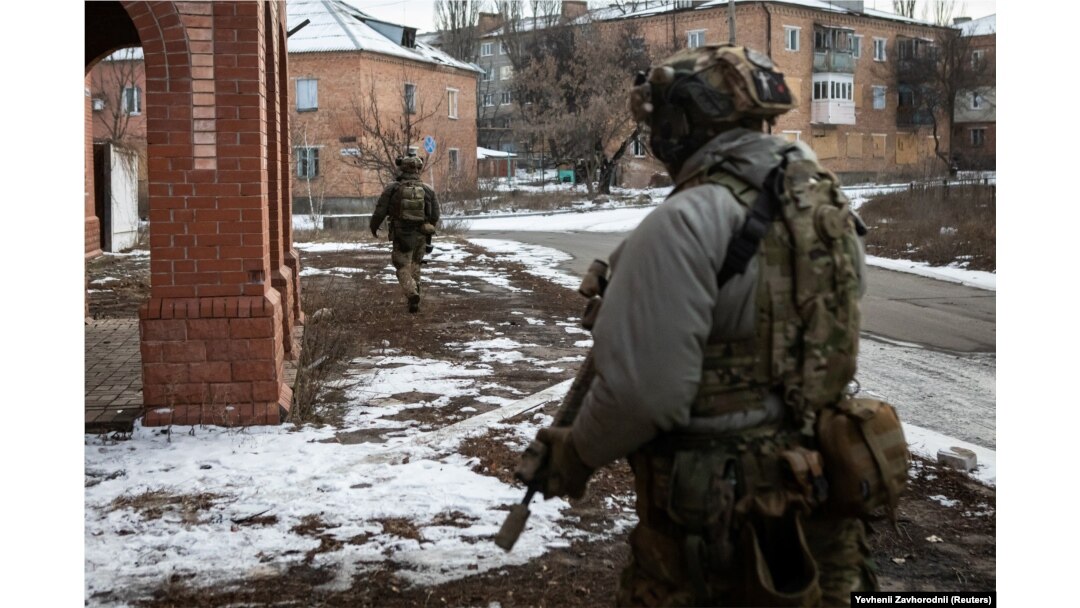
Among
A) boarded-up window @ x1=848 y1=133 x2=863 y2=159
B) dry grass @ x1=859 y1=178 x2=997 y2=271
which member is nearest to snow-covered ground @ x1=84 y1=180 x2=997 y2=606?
dry grass @ x1=859 y1=178 x2=997 y2=271

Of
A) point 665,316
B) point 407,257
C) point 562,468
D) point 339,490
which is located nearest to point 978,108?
point 407,257

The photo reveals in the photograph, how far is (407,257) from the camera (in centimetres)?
1206

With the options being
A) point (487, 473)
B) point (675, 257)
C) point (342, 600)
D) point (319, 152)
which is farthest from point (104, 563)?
point (319, 152)

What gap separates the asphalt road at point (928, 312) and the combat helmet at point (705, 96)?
8262mm

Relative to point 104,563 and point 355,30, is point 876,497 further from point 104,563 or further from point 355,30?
point 355,30

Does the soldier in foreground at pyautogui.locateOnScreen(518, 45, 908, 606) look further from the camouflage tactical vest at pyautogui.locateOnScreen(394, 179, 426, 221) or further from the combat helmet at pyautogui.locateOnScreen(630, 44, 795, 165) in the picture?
the camouflage tactical vest at pyautogui.locateOnScreen(394, 179, 426, 221)

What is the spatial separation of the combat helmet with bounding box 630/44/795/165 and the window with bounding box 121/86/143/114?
4114 centimetres

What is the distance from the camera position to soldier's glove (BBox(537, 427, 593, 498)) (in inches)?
100.0

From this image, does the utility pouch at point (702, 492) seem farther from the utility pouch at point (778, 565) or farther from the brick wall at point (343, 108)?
the brick wall at point (343, 108)

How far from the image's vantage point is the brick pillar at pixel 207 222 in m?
6.46

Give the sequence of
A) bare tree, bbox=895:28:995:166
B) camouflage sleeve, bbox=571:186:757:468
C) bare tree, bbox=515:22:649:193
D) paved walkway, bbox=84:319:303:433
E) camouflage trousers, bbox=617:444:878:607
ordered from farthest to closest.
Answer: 1. bare tree, bbox=895:28:995:166
2. bare tree, bbox=515:22:649:193
3. paved walkway, bbox=84:319:303:433
4. camouflage trousers, bbox=617:444:878:607
5. camouflage sleeve, bbox=571:186:757:468

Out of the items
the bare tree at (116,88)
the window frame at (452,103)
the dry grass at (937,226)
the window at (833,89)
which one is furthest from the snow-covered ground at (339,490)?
the window at (833,89)

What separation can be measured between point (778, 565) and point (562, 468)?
23.3 inches

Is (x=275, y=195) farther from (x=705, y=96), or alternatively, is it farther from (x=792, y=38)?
(x=792, y=38)
